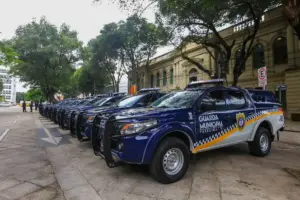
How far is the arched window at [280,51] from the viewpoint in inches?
664

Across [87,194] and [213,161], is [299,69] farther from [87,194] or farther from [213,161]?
[87,194]

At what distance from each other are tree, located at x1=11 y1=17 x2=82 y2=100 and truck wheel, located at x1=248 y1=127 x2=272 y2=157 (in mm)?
28425

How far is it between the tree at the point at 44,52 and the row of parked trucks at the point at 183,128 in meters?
27.8

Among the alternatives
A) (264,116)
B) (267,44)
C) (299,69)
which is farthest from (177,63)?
(264,116)

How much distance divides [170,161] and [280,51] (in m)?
17.6

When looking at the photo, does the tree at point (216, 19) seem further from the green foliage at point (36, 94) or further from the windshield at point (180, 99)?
the green foliage at point (36, 94)

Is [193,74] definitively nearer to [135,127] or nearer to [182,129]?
[182,129]

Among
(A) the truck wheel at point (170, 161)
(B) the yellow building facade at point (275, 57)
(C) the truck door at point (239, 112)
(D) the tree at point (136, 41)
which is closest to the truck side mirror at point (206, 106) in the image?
(C) the truck door at point (239, 112)

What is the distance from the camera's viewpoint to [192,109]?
4.16 meters

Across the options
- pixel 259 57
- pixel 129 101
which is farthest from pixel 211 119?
pixel 259 57

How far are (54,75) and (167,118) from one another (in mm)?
30689

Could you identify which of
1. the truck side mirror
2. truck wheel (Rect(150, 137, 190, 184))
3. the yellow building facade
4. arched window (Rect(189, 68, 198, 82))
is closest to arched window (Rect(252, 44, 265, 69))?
the yellow building facade

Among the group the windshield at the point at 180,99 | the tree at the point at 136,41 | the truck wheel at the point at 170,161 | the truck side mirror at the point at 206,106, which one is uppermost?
the tree at the point at 136,41

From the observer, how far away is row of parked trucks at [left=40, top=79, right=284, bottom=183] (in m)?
3.57
